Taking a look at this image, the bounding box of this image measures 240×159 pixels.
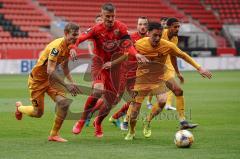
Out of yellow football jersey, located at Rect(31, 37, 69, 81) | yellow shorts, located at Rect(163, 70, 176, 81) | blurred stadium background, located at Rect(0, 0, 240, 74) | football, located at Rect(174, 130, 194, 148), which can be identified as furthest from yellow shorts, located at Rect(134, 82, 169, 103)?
blurred stadium background, located at Rect(0, 0, 240, 74)

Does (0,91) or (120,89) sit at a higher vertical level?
(120,89)

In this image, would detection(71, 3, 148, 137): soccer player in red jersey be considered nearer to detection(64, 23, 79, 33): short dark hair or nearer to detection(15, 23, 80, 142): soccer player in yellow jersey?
detection(15, 23, 80, 142): soccer player in yellow jersey

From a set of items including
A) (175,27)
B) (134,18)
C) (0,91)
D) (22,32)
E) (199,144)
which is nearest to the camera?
(199,144)

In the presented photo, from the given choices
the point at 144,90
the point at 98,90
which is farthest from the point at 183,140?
the point at 98,90

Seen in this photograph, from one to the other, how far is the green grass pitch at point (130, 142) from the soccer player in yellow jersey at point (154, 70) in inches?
23.0

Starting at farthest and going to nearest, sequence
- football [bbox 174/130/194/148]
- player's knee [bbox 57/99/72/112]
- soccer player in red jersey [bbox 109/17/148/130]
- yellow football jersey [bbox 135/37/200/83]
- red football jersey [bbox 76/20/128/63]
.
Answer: soccer player in red jersey [bbox 109/17/148/130] < red football jersey [bbox 76/20/128/63] < yellow football jersey [bbox 135/37/200/83] < player's knee [bbox 57/99/72/112] < football [bbox 174/130/194/148]

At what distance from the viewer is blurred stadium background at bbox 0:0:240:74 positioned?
3656cm

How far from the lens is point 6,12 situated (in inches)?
1533

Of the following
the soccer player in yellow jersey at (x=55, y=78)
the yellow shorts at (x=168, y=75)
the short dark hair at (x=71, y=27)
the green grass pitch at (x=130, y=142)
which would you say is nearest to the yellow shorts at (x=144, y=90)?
the yellow shorts at (x=168, y=75)

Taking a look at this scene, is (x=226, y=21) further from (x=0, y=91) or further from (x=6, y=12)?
(x=0, y=91)

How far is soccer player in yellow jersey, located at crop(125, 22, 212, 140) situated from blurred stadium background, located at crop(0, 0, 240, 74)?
21.5m

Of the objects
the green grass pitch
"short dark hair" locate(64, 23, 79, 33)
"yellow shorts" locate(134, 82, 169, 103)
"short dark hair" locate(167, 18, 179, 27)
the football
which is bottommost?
the green grass pitch

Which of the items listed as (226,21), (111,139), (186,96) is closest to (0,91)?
(186,96)

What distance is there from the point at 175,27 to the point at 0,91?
36.9ft
